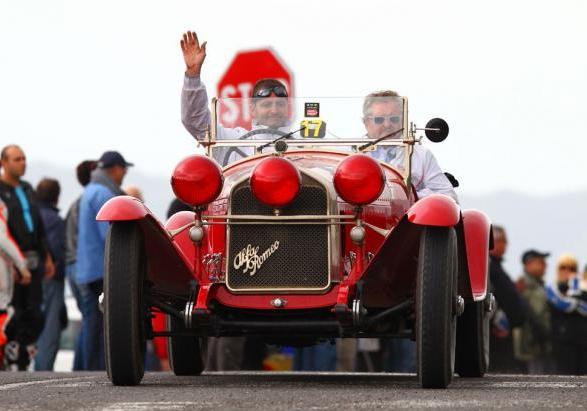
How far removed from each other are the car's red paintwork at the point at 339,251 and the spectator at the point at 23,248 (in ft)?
15.0

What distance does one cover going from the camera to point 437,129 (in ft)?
37.1

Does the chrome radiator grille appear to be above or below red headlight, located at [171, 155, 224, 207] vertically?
below

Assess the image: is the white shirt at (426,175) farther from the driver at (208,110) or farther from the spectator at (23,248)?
the spectator at (23,248)

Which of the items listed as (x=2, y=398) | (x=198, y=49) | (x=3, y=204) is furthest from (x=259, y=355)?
(x=2, y=398)

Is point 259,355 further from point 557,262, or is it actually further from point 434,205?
point 434,205

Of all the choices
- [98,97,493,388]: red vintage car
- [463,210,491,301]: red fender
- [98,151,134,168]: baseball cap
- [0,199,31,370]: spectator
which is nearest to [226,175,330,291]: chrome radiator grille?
[98,97,493,388]: red vintage car

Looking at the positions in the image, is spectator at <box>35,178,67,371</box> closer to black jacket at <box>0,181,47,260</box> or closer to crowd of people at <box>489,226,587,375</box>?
black jacket at <box>0,181,47,260</box>

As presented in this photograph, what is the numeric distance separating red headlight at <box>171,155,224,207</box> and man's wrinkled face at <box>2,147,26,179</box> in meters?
5.72

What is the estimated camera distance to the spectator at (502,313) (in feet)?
56.3

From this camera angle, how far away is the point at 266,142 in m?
11.6

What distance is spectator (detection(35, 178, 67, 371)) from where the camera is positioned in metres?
16.3

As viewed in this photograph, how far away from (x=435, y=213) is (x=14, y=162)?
6698mm

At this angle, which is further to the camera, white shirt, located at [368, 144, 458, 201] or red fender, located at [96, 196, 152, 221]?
white shirt, located at [368, 144, 458, 201]

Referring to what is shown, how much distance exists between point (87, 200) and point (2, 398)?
6.91 meters
